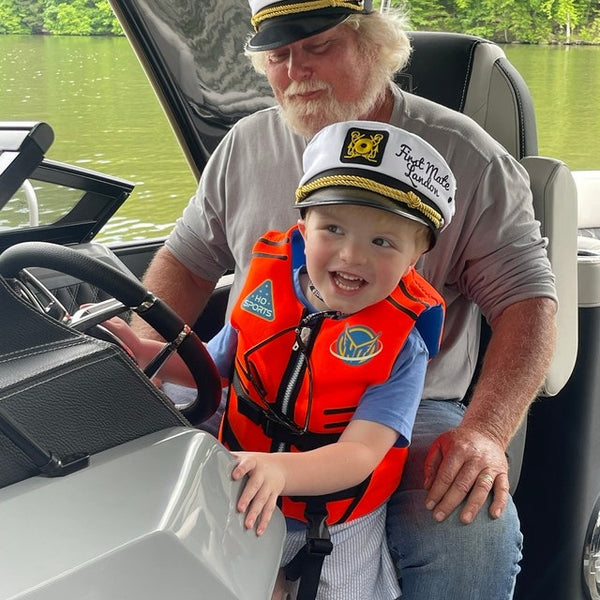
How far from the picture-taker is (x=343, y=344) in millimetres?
1358

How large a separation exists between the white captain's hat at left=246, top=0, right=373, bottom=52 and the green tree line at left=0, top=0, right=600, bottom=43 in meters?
0.30

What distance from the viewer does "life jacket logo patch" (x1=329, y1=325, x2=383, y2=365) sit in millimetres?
1351

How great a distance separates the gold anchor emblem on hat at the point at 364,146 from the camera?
1.35 meters

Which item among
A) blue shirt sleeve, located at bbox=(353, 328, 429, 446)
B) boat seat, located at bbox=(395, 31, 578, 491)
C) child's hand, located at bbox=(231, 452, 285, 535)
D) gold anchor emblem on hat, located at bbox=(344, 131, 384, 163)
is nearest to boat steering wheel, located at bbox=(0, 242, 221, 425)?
child's hand, located at bbox=(231, 452, 285, 535)

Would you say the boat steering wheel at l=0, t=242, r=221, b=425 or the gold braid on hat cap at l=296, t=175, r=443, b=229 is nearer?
the boat steering wheel at l=0, t=242, r=221, b=425

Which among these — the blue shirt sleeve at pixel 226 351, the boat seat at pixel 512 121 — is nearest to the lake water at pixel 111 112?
the boat seat at pixel 512 121

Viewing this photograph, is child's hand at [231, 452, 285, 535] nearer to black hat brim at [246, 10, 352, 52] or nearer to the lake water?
black hat brim at [246, 10, 352, 52]

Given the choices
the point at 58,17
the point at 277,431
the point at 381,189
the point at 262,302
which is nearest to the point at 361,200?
the point at 381,189

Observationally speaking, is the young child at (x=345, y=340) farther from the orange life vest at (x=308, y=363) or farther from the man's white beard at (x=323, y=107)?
the man's white beard at (x=323, y=107)

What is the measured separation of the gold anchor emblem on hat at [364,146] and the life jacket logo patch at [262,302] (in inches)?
9.9

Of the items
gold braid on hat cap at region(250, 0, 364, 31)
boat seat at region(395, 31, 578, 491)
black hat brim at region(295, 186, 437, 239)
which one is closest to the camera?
black hat brim at region(295, 186, 437, 239)

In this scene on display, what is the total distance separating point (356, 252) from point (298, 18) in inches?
24.7

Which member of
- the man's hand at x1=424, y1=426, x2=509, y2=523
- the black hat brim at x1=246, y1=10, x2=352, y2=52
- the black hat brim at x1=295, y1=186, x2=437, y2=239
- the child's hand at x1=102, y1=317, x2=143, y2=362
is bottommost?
the man's hand at x1=424, y1=426, x2=509, y2=523

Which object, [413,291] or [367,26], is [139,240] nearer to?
[367,26]
